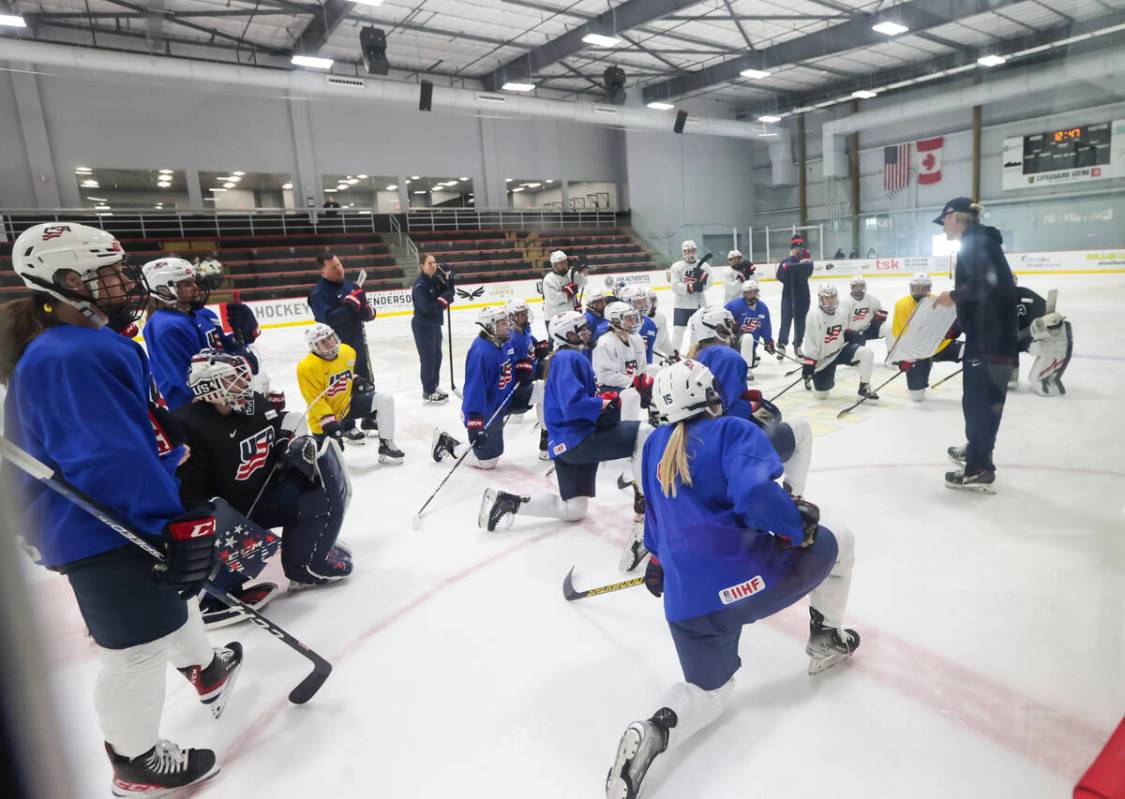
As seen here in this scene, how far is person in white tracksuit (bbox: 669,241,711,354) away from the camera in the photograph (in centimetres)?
679

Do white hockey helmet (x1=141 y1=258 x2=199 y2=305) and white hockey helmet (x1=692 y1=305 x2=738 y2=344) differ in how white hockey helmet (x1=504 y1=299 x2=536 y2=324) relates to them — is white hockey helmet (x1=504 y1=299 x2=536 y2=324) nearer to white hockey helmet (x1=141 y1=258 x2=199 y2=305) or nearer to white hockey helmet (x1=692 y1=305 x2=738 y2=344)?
white hockey helmet (x1=692 y1=305 x2=738 y2=344)

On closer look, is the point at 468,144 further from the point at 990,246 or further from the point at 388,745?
the point at 388,745

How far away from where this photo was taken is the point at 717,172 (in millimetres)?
18328

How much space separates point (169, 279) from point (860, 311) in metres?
5.24

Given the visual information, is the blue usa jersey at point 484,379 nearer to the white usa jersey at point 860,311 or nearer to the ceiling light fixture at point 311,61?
the white usa jersey at point 860,311

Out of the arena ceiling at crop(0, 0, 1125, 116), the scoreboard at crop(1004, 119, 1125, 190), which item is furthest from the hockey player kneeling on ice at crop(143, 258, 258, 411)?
the arena ceiling at crop(0, 0, 1125, 116)

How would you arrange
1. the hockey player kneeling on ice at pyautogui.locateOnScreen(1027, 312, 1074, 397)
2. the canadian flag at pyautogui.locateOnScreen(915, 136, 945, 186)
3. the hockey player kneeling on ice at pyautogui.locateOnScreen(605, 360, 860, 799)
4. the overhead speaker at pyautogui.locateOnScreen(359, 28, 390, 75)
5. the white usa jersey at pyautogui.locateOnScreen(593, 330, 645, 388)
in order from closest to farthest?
the hockey player kneeling on ice at pyautogui.locateOnScreen(605, 360, 860, 799) < the white usa jersey at pyautogui.locateOnScreen(593, 330, 645, 388) < the hockey player kneeling on ice at pyautogui.locateOnScreen(1027, 312, 1074, 397) < the overhead speaker at pyautogui.locateOnScreen(359, 28, 390, 75) < the canadian flag at pyautogui.locateOnScreen(915, 136, 945, 186)

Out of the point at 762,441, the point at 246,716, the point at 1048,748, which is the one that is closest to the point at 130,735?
the point at 246,716

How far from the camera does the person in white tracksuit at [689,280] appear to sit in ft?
22.3

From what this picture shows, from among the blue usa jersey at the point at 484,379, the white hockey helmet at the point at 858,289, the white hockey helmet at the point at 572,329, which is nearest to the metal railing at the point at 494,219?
the white hockey helmet at the point at 858,289

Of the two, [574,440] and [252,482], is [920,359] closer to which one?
[574,440]

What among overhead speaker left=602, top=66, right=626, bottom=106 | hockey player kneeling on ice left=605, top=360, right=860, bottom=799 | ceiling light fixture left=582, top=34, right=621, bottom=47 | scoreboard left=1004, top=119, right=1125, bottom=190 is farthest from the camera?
overhead speaker left=602, top=66, right=626, bottom=106

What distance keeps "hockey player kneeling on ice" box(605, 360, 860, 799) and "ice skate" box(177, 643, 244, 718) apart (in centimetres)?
116

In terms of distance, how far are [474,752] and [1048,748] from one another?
1.36 metres
